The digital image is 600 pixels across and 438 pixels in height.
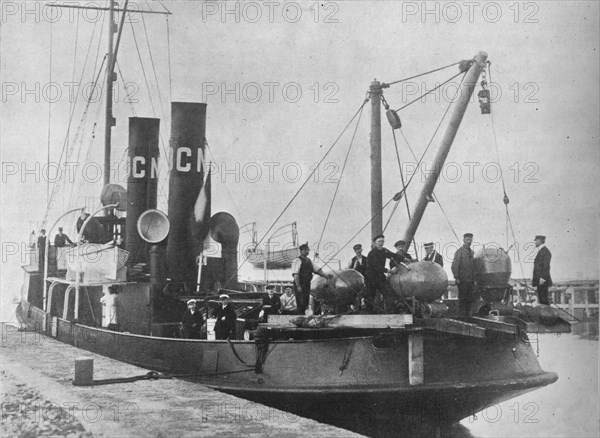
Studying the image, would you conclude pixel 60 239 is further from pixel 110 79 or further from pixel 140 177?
pixel 110 79

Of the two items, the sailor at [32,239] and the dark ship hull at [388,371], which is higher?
the sailor at [32,239]

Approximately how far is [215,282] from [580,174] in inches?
298

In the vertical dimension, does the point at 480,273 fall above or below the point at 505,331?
above

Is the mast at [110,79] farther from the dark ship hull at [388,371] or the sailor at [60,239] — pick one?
the dark ship hull at [388,371]

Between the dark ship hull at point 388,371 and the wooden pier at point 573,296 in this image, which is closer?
the dark ship hull at point 388,371

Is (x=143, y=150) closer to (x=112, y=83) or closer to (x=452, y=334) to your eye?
(x=112, y=83)

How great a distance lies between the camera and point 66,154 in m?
18.2

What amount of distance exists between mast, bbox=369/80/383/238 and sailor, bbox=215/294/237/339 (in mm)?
2728

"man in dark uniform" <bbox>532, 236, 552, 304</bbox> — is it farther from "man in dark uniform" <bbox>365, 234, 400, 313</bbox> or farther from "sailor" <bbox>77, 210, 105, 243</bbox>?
"sailor" <bbox>77, 210, 105, 243</bbox>

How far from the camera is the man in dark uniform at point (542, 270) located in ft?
31.6

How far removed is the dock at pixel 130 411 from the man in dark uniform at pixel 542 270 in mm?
4745

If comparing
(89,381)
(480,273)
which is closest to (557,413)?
(480,273)

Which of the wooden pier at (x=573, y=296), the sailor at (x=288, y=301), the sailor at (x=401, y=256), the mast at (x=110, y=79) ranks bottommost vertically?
the wooden pier at (x=573, y=296)

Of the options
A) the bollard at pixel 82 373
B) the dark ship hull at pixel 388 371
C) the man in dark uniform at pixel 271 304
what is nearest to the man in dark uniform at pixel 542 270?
the dark ship hull at pixel 388 371
